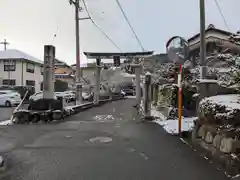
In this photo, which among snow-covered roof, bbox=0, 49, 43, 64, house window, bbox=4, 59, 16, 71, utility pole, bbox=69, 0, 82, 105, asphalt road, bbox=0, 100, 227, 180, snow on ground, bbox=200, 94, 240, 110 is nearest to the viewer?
asphalt road, bbox=0, 100, 227, 180

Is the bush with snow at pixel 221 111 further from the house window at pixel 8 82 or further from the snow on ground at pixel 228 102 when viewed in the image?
the house window at pixel 8 82

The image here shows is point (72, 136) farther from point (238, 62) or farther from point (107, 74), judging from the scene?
point (107, 74)

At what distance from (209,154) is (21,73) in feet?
130

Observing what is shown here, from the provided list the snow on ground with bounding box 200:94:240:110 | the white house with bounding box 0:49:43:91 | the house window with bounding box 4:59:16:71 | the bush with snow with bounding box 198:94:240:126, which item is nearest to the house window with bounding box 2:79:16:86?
the white house with bounding box 0:49:43:91

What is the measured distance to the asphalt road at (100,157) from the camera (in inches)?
230

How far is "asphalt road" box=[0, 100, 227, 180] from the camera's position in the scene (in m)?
5.84

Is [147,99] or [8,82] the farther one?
[8,82]

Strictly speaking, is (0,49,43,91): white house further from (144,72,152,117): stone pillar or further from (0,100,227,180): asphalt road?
(0,100,227,180): asphalt road

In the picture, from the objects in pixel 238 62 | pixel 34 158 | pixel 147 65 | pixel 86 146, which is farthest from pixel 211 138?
pixel 147 65

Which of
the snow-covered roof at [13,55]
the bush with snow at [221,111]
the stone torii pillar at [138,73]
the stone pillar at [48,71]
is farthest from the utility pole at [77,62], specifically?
the bush with snow at [221,111]

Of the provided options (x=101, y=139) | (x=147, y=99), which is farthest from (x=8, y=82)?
(x=101, y=139)

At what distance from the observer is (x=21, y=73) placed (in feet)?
144

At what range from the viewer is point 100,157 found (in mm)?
7293

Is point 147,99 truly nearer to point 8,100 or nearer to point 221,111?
point 221,111
